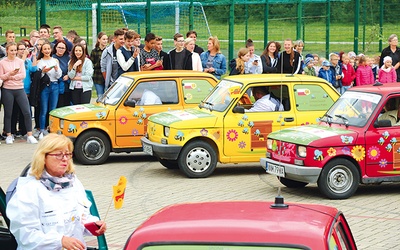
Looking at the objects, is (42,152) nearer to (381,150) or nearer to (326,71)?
(381,150)

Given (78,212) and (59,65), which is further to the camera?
(59,65)

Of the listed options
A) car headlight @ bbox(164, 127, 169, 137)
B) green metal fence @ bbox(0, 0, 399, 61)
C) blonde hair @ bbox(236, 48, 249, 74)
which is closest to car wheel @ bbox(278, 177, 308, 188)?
car headlight @ bbox(164, 127, 169, 137)

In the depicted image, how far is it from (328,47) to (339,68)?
30.5 ft

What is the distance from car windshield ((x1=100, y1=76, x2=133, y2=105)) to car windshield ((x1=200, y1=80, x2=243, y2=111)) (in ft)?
4.71

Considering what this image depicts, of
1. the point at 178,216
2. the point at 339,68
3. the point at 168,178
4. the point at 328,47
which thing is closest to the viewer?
the point at 178,216

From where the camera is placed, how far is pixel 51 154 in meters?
6.23

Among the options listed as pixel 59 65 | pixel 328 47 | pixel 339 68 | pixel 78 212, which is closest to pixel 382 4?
pixel 328 47

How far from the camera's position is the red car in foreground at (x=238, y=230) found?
4.71 meters

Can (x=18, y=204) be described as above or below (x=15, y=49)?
below

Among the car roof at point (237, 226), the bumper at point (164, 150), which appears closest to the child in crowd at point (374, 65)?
the bumper at point (164, 150)

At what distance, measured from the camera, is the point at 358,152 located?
521 inches

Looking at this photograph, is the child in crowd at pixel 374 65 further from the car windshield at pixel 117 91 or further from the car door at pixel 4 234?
the car door at pixel 4 234

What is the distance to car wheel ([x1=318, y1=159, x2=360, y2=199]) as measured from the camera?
1317 centimetres

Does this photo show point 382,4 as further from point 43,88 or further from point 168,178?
point 168,178
